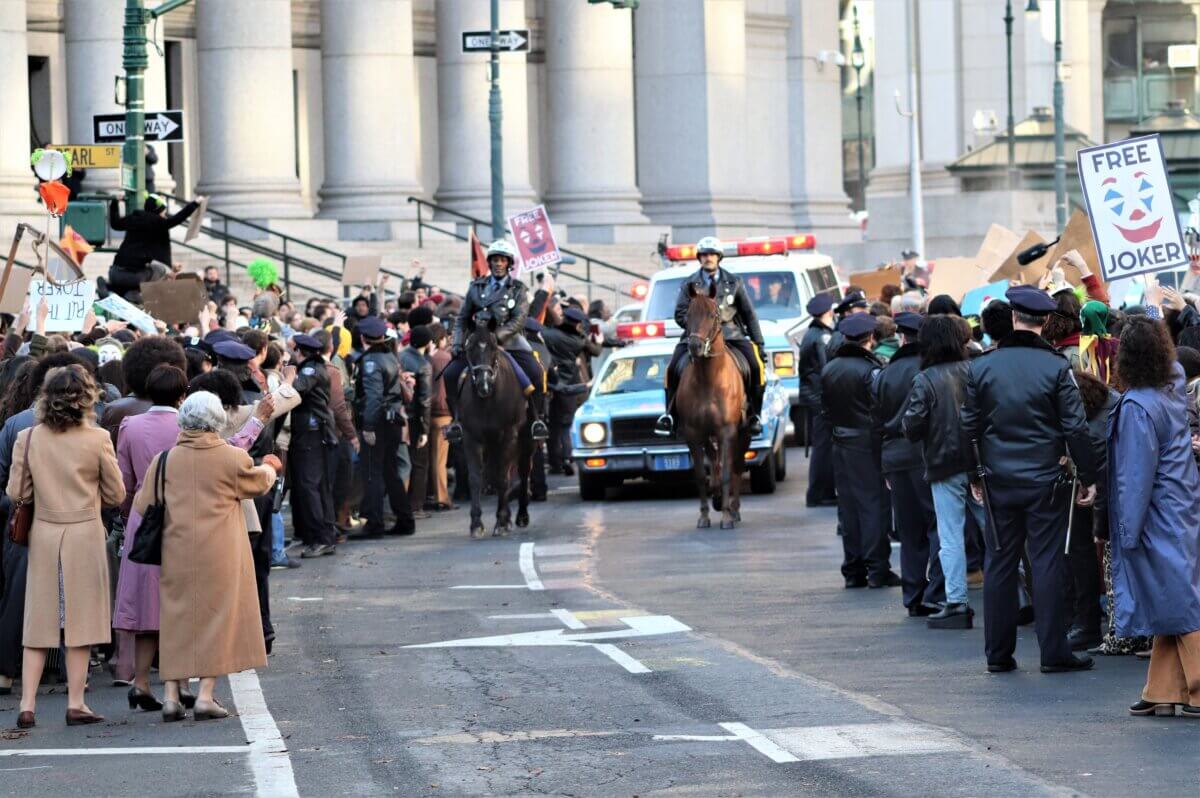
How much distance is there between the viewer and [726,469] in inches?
901

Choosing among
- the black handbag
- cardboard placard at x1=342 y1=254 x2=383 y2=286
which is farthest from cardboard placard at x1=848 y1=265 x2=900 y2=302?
the black handbag

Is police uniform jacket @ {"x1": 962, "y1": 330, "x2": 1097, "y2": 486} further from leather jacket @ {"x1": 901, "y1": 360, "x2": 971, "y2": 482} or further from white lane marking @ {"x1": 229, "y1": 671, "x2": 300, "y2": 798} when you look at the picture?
white lane marking @ {"x1": 229, "y1": 671, "x2": 300, "y2": 798}

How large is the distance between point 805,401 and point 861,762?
A: 525 inches

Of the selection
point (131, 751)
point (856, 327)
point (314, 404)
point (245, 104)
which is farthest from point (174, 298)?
point (245, 104)

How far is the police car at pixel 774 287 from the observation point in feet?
98.7

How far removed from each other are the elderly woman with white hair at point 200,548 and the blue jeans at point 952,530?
4.61 m

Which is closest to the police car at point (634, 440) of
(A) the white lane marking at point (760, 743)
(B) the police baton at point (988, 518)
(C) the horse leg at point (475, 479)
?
(C) the horse leg at point (475, 479)

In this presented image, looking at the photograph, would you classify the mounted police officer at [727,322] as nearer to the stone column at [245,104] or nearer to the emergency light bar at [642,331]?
the emergency light bar at [642,331]

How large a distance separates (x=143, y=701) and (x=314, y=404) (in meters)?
7.86

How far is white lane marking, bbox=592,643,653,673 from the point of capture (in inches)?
551

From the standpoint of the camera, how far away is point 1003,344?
44.1 ft

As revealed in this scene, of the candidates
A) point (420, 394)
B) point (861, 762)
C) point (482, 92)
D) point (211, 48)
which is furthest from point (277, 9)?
point (861, 762)

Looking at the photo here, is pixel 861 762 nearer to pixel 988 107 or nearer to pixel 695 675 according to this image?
pixel 695 675

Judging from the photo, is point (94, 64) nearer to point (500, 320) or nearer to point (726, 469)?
point (500, 320)
